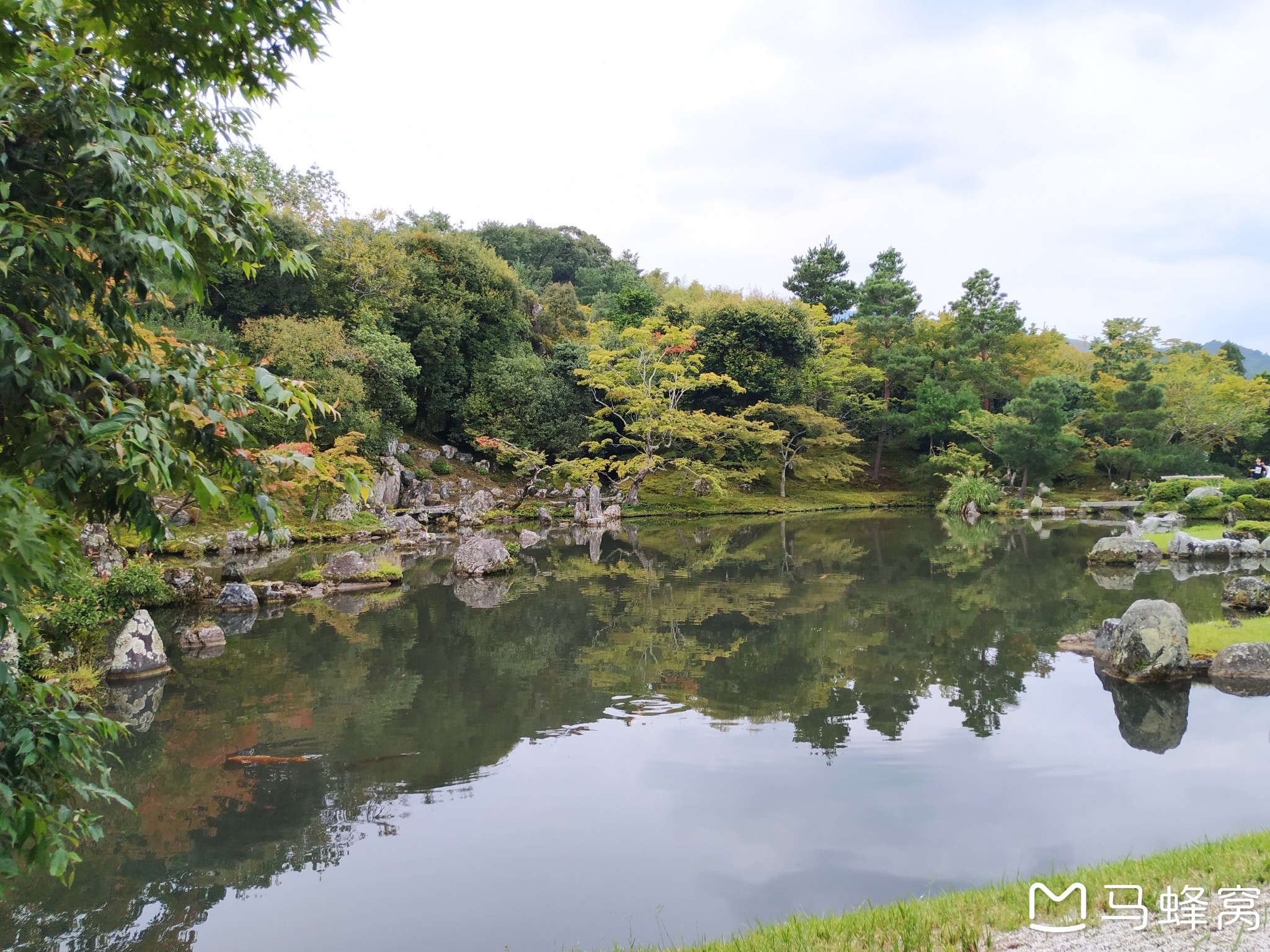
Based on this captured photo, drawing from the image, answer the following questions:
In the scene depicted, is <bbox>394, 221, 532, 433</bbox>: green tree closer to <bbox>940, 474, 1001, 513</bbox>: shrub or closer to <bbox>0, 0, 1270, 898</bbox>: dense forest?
<bbox>0, 0, 1270, 898</bbox>: dense forest

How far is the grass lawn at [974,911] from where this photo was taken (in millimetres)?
2906

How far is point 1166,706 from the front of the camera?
6.57 meters

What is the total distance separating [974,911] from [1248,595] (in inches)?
363

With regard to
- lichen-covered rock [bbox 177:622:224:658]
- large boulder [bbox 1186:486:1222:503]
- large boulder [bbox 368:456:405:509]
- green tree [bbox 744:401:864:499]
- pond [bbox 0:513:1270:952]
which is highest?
green tree [bbox 744:401:864:499]

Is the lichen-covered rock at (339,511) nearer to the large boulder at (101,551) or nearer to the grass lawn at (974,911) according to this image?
the large boulder at (101,551)

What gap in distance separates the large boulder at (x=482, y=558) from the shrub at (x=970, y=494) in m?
17.8

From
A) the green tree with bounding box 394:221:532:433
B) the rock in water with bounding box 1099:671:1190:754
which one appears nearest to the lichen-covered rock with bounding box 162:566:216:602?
the rock in water with bounding box 1099:671:1190:754

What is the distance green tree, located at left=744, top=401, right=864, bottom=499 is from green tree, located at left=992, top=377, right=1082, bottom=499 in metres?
5.05

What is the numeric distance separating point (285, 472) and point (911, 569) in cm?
1328

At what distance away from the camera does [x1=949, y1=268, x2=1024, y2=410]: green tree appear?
29.4 metres

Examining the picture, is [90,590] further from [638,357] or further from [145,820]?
[638,357]

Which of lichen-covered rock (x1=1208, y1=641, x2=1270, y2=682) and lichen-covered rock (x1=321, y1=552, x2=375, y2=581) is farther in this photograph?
lichen-covered rock (x1=321, y1=552, x2=375, y2=581)

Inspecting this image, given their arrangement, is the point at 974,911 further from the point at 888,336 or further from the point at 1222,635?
the point at 888,336

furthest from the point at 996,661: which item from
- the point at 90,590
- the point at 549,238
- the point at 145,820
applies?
the point at 549,238
